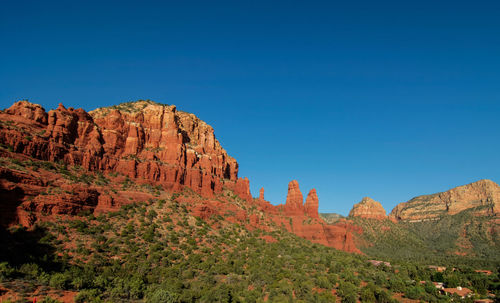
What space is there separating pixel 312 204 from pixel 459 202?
331ft

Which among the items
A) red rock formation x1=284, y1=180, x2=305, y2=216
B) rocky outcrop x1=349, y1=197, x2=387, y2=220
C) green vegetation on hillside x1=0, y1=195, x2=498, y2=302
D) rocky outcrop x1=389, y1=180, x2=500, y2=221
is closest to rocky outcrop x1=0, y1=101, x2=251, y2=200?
green vegetation on hillside x1=0, y1=195, x2=498, y2=302

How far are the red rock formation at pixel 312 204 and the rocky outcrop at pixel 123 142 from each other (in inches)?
1063

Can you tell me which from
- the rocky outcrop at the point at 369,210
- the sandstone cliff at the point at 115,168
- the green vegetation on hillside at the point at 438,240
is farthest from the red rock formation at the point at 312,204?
the rocky outcrop at the point at 369,210

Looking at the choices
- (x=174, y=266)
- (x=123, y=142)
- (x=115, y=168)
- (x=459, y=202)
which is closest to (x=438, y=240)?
(x=459, y=202)

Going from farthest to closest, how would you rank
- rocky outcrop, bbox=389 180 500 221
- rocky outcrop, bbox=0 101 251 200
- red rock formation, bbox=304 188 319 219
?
rocky outcrop, bbox=389 180 500 221
red rock formation, bbox=304 188 319 219
rocky outcrop, bbox=0 101 251 200

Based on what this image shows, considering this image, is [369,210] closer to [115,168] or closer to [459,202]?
[459,202]

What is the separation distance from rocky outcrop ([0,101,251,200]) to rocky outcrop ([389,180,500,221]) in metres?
121

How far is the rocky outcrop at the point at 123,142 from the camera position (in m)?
46.8

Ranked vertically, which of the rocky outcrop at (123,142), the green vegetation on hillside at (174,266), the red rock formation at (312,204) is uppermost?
the rocky outcrop at (123,142)

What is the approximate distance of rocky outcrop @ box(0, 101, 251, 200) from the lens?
46.8 metres

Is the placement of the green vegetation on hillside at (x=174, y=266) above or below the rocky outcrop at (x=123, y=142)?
below

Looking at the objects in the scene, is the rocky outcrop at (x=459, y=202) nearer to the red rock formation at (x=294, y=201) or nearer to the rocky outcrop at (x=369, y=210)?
the rocky outcrop at (x=369, y=210)

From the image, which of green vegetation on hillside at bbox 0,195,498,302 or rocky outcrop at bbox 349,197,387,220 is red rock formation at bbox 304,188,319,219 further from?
rocky outcrop at bbox 349,197,387,220

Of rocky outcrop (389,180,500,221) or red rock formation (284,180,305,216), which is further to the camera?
rocky outcrop (389,180,500,221)
